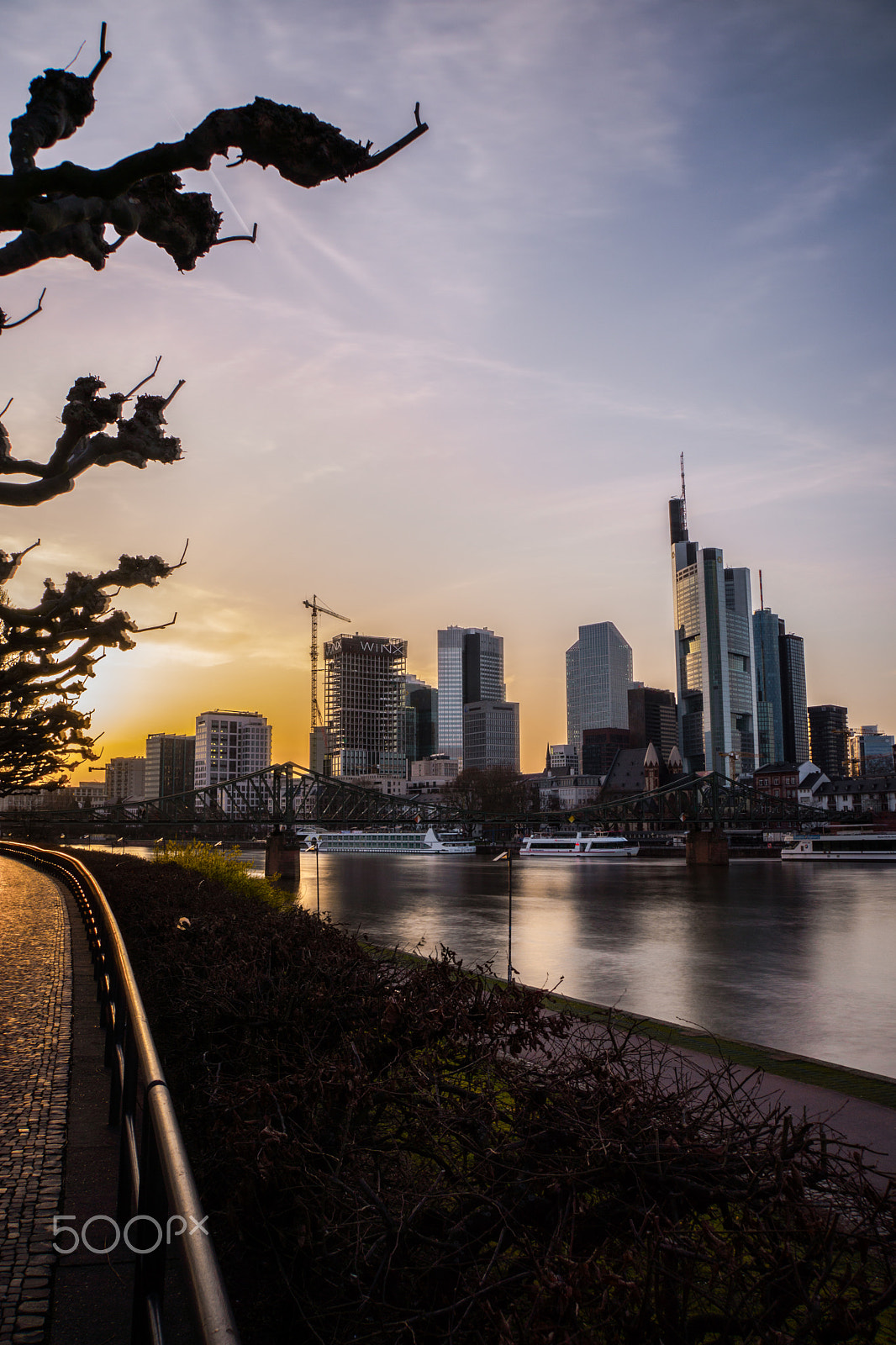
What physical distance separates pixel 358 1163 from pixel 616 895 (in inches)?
2496

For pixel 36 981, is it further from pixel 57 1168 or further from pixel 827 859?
pixel 827 859

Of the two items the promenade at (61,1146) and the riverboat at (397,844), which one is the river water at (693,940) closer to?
the promenade at (61,1146)

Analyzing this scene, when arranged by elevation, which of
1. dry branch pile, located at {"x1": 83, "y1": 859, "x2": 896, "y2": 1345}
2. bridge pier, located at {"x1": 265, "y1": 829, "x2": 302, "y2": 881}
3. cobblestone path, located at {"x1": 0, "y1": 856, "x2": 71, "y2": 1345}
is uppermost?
dry branch pile, located at {"x1": 83, "y1": 859, "x2": 896, "y2": 1345}

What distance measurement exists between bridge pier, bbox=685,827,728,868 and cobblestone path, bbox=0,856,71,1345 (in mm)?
102821

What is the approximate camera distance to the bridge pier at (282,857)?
88.6 m

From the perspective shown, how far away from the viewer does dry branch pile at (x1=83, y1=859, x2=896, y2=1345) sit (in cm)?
287

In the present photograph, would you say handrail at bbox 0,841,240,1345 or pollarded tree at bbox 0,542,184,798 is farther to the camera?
pollarded tree at bbox 0,542,184,798

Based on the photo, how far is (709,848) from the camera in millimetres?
110500

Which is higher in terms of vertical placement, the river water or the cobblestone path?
the cobblestone path

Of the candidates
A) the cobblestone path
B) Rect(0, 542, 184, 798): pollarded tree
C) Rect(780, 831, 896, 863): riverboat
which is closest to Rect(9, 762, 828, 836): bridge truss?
Rect(780, 831, 896, 863): riverboat

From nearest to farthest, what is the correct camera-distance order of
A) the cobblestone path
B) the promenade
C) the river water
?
the promenade, the cobblestone path, the river water

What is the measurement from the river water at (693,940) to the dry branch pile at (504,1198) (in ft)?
15.2

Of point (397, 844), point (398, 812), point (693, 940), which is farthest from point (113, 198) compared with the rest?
point (397, 844)

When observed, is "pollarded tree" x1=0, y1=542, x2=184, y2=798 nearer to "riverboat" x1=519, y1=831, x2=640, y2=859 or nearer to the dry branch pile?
the dry branch pile
